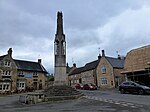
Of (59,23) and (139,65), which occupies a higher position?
(59,23)

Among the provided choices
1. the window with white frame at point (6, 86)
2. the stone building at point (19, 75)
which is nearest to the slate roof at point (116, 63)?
the stone building at point (19, 75)

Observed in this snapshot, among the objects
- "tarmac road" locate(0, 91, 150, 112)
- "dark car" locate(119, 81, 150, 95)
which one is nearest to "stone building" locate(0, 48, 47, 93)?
"dark car" locate(119, 81, 150, 95)

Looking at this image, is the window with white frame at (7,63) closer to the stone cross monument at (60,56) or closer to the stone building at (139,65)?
the stone cross monument at (60,56)

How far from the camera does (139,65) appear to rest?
30.6 meters

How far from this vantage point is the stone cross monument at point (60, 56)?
824 inches

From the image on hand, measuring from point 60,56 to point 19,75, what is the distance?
2814cm

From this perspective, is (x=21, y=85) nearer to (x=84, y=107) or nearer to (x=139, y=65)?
(x=139, y=65)

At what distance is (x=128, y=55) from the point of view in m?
34.4

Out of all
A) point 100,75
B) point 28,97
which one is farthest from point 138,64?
point 28,97

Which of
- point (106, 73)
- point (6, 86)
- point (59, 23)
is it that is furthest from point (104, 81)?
point (59, 23)

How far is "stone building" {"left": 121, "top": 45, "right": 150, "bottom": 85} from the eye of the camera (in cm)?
2961

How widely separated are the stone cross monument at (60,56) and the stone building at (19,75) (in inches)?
966

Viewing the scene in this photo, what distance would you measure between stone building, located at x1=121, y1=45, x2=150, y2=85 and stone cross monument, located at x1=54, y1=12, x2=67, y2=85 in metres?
14.2

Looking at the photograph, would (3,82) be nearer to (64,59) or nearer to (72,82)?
(64,59)
